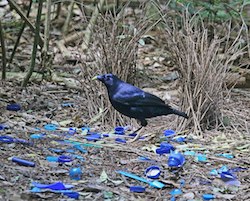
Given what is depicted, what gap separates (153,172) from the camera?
316cm

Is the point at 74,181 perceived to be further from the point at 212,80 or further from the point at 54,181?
the point at 212,80

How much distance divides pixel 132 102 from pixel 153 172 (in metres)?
0.89

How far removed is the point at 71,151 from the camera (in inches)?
136

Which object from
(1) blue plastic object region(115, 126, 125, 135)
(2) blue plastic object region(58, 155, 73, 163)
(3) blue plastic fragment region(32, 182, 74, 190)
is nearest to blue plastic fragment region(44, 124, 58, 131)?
(1) blue plastic object region(115, 126, 125, 135)

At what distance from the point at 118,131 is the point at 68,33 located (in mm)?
3989

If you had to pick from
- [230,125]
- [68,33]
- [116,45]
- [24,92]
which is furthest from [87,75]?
[68,33]

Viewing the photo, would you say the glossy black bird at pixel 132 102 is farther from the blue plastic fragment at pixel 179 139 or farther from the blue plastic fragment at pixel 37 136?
the blue plastic fragment at pixel 37 136

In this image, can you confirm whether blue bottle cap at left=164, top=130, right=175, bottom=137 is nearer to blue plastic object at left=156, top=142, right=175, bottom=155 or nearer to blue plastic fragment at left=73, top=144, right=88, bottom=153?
blue plastic object at left=156, top=142, right=175, bottom=155

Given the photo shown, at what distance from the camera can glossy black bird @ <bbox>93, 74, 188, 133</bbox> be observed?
3969 millimetres

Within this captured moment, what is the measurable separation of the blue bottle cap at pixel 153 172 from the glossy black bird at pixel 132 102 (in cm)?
81

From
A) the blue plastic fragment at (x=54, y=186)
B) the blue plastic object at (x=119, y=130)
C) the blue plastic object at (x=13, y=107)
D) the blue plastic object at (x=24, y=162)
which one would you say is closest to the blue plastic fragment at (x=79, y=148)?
the blue plastic object at (x=24, y=162)

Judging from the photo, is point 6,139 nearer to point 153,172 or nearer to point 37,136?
point 37,136

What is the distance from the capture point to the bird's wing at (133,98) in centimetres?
396

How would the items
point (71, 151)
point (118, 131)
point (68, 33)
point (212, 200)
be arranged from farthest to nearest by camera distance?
1. point (68, 33)
2. point (118, 131)
3. point (71, 151)
4. point (212, 200)
